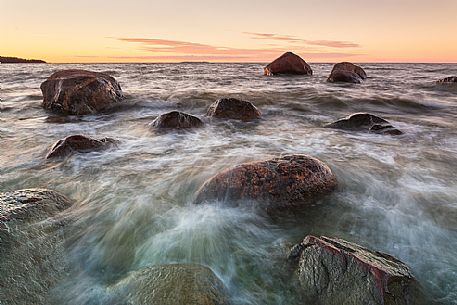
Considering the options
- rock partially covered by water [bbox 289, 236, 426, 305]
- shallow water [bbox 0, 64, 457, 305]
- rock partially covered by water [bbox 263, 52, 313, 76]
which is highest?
rock partially covered by water [bbox 263, 52, 313, 76]

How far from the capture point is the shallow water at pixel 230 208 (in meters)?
2.87

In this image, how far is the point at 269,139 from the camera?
6.87 meters

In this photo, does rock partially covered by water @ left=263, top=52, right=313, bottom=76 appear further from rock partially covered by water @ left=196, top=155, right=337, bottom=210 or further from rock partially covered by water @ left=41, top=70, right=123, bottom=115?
rock partially covered by water @ left=196, top=155, right=337, bottom=210

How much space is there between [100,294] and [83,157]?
3.25 meters

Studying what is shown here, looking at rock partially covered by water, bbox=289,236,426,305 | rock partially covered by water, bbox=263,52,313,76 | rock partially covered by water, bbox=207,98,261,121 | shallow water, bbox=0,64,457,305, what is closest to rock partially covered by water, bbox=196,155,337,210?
shallow water, bbox=0,64,457,305

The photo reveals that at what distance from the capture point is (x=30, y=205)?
3352 millimetres

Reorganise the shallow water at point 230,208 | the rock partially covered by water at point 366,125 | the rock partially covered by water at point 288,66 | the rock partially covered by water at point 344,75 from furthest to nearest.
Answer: the rock partially covered by water at point 288,66, the rock partially covered by water at point 344,75, the rock partially covered by water at point 366,125, the shallow water at point 230,208

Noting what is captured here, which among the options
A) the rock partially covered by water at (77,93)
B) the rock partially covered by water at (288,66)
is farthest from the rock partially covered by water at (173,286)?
the rock partially covered by water at (288,66)

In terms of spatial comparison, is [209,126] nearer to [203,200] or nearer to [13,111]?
[203,200]

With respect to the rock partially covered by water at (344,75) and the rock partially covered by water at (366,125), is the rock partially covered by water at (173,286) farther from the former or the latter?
the rock partially covered by water at (344,75)

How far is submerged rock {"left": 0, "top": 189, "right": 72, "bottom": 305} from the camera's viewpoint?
2436 mm

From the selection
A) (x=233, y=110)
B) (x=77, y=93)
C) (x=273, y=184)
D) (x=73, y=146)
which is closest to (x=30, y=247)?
(x=273, y=184)

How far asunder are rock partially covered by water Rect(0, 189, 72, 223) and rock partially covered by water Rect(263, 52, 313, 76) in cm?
2246

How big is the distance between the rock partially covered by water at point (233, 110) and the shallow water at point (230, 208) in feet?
1.41
